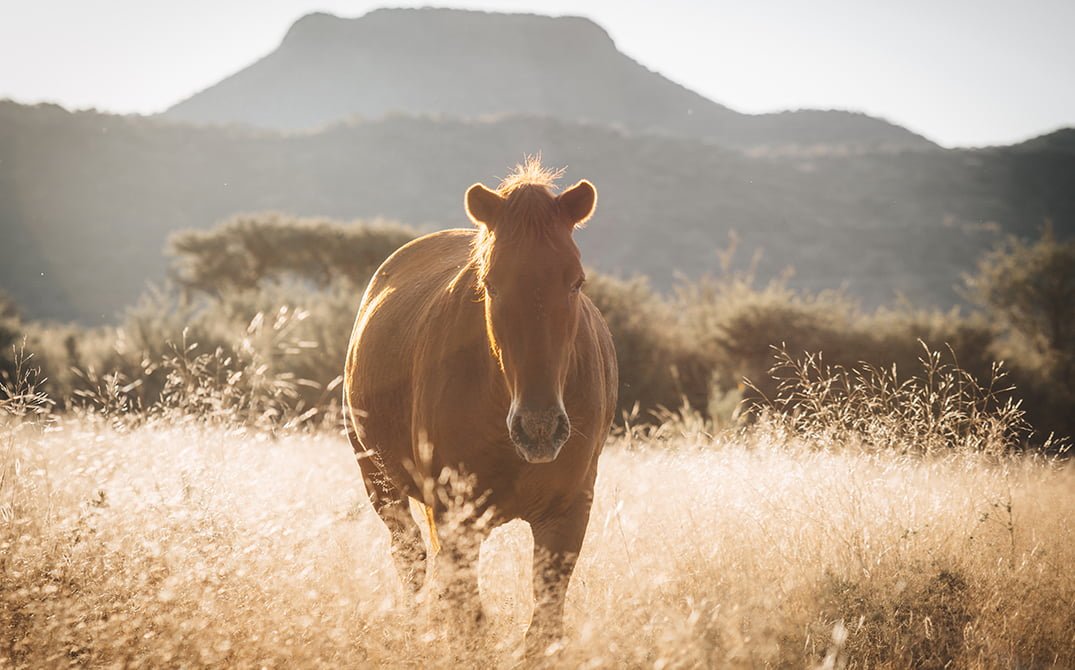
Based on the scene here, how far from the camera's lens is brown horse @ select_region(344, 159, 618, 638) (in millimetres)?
A: 2896

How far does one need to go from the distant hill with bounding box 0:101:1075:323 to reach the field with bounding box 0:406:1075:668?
42.0 meters

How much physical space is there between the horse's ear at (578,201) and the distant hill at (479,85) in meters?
89.9

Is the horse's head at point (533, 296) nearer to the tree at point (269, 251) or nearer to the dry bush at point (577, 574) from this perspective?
the dry bush at point (577, 574)

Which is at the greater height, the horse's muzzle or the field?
the horse's muzzle

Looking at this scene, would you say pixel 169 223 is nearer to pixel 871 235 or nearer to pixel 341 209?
pixel 341 209

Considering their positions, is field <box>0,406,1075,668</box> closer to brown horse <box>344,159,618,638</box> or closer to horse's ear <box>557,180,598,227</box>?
brown horse <box>344,159,618,638</box>

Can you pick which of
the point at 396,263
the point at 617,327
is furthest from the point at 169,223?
the point at 396,263

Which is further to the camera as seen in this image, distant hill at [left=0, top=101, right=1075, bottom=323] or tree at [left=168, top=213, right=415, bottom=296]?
distant hill at [left=0, top=101, right=1075, bottom=323]

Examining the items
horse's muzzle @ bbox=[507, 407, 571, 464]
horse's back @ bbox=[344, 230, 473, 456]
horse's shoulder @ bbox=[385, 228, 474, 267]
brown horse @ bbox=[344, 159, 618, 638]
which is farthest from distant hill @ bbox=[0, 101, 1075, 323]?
horse's muzzle @ bbox=[507, 407, 571, 464]

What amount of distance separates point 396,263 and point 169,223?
52.4 m

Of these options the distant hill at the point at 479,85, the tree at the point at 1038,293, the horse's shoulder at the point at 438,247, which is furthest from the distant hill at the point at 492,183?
the horse's shoulder at the point at 438,247

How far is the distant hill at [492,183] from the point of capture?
45750mm

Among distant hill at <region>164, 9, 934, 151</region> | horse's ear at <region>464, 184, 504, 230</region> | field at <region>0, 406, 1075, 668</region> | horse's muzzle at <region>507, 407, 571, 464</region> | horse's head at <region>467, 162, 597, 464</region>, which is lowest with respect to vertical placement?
field at <region>0, 406, 1075, 668</region>

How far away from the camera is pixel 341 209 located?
195ft
